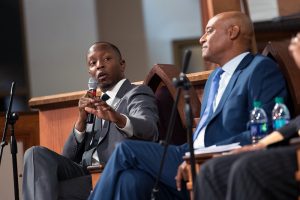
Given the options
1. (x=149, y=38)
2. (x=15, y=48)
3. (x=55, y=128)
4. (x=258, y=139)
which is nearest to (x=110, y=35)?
(x=149, y=38)

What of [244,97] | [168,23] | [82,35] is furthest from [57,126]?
[168,23]

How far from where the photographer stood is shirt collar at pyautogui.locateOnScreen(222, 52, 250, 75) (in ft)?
10.8

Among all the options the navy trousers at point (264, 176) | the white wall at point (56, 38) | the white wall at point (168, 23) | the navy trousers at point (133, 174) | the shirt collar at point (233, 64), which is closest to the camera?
the navy trousers at point (264, 176)

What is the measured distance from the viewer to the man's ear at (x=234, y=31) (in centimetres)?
337

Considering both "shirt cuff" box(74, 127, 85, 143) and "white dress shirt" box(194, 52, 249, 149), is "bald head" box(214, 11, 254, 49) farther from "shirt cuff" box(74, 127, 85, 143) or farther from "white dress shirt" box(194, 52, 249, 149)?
"shirt cuff" box(74, 127, 85, 143)

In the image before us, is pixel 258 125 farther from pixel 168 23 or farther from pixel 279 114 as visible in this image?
pixel 168 23

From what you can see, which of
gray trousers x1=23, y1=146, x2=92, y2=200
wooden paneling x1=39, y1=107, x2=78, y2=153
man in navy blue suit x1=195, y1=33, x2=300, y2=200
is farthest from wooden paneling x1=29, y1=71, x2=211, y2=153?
man in navy blue suit x1=195, y1=33, x2=300, y2=200

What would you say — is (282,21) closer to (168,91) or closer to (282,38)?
(282,38)

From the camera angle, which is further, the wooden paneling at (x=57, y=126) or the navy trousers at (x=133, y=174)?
the wooden paneling at (x=57, y=126)

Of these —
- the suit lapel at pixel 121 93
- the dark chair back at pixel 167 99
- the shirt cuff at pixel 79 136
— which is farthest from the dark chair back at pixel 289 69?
the shirt cuff at pixel 79 136

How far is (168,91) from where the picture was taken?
391cm

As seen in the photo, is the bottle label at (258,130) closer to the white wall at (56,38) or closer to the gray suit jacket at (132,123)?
the gray suit jacket at (132,123)

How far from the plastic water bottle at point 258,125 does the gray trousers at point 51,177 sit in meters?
1.03

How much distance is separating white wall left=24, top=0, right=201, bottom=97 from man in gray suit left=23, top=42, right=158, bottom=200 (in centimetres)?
278
